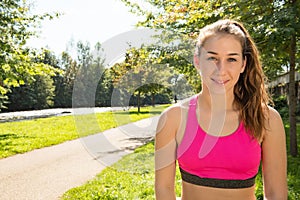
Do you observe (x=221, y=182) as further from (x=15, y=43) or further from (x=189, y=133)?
(x=15, y=43)

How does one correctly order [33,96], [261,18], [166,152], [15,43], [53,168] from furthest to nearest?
1. [33,96]
2. [15,43]
3. [53,168]
4. [261,18]
5. [166,152]

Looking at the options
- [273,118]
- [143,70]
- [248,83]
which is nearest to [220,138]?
[273,118]

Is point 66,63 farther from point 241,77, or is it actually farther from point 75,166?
point 241,77

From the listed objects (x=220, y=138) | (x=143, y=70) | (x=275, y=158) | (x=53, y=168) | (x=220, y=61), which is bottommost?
(x=53, y=168)

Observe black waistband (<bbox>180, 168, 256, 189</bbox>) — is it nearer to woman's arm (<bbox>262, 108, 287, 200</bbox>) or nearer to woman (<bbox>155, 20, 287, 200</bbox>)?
woman (<bbox>155, 20, 287, 200</bbox>)

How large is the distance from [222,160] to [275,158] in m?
0.31

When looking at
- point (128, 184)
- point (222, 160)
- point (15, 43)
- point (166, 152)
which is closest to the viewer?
point (222, 160)

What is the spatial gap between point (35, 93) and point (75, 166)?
4072cm

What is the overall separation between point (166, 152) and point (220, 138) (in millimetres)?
303

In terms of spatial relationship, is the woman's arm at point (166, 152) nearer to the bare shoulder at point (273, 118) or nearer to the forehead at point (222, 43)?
the forehead at point (222, 43)

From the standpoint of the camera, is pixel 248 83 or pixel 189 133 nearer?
pixel 189 133

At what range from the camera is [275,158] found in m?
1.67

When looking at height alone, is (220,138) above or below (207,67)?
below

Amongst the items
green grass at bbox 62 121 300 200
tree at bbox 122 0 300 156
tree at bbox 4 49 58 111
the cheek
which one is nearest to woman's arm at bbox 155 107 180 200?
the cheek
